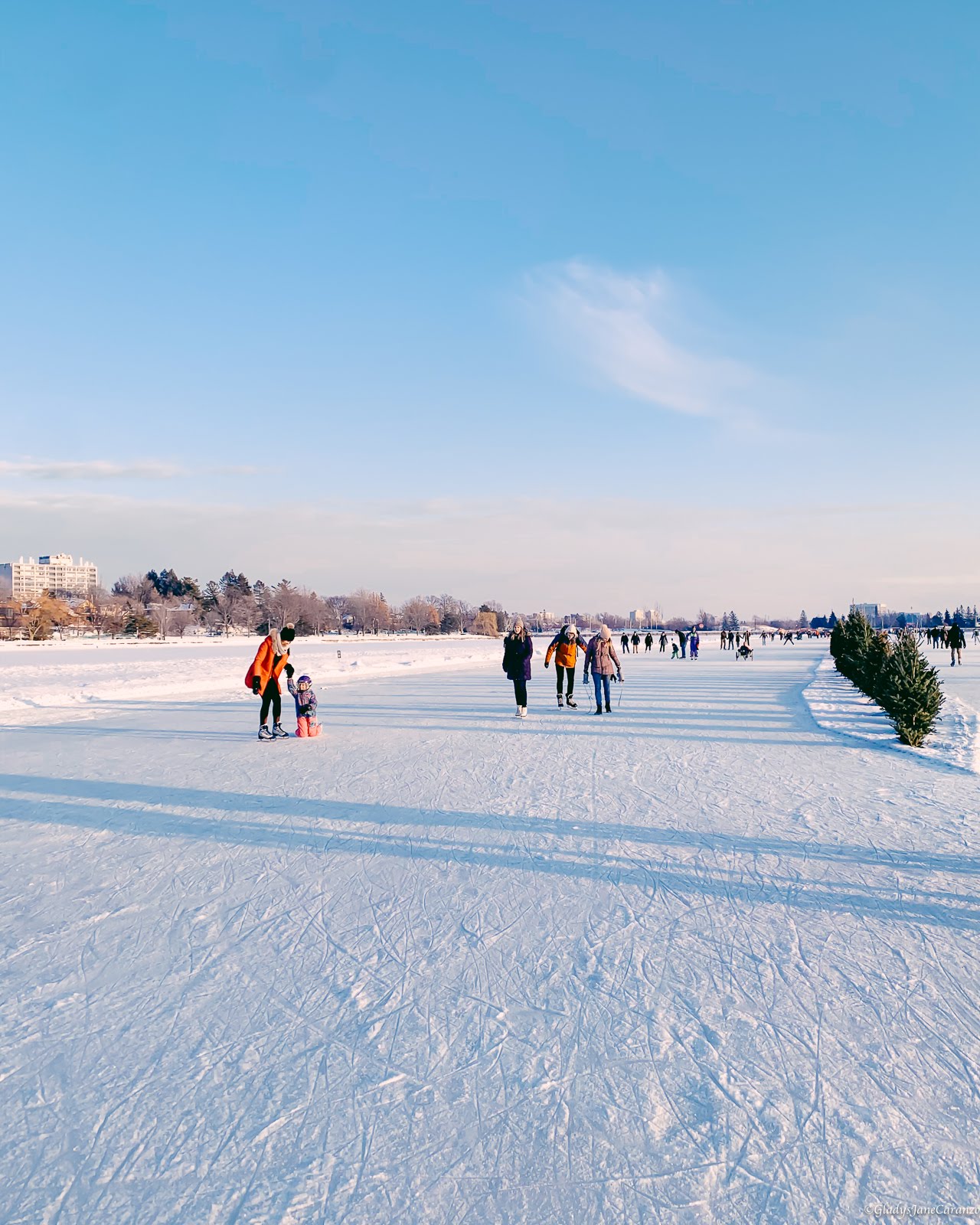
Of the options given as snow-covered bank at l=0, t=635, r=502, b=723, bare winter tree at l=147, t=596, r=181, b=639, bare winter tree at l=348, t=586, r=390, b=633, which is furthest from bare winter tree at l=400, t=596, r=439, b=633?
snow-covered bank at l=0, t=635, r=502, b=723

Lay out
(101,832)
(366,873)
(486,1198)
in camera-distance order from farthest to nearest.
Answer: (101,832) < (366,873) < (486,1198)

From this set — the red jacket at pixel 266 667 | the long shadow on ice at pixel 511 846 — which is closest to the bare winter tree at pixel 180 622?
the red jacket at pixel 266 667

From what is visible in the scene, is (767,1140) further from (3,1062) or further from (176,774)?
(176,774)

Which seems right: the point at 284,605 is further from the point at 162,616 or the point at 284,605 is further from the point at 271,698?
the point at 271,698

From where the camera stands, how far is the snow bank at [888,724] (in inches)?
351

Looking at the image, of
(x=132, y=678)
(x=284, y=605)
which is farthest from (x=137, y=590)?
(x=132, y=678)

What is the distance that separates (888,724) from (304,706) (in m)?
8.87

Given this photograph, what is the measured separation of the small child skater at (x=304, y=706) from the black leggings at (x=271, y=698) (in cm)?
23

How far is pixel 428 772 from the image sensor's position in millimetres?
7926

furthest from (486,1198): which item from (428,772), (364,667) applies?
(364,667)

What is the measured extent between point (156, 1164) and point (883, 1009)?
8.54 feet

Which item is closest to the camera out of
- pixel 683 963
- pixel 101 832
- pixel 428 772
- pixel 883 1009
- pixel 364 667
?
pixel 883 1009

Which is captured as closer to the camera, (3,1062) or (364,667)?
(3,1062)

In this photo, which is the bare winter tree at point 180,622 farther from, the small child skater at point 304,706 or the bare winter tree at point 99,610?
the small child skater at point 304,706
